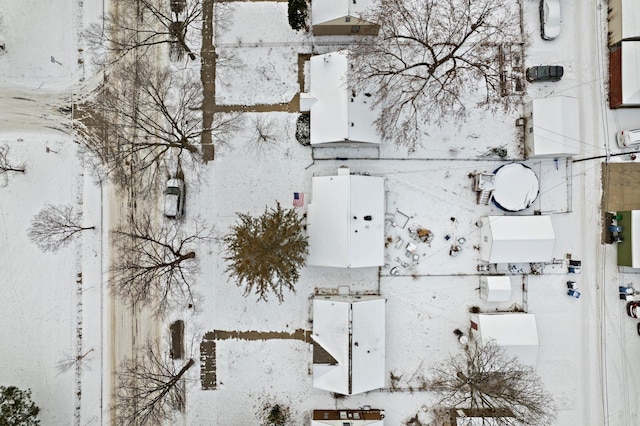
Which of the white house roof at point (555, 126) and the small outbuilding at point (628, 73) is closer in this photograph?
the white house roof at point (555, 126)

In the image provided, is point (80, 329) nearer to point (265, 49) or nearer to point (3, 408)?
point (3, 408)

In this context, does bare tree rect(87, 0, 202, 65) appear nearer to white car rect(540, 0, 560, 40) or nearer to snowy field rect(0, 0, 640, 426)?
snowy field rect(0, 0, 640, 426)

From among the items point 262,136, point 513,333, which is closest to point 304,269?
point 262,136

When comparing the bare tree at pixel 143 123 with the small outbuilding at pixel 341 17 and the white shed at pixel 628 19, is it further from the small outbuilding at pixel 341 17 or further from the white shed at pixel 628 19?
the white shed at pixel 628 19

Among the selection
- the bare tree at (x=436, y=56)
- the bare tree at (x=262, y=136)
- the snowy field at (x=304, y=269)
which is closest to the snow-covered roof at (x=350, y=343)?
the snowy field at (x=304, y=269)

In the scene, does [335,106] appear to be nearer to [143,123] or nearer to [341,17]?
[341,17]

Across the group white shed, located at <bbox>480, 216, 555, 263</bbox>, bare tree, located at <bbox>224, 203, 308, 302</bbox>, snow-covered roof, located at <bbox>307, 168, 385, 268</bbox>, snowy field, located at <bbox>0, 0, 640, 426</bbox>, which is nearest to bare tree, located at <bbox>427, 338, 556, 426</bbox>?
snowy field, located at <bbox>0, 0, 640, 426</bbox>

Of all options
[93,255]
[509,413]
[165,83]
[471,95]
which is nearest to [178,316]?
[93,255]

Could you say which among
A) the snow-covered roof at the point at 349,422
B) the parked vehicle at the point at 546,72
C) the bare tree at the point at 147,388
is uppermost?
the parked vehicle at the point at 546,72
